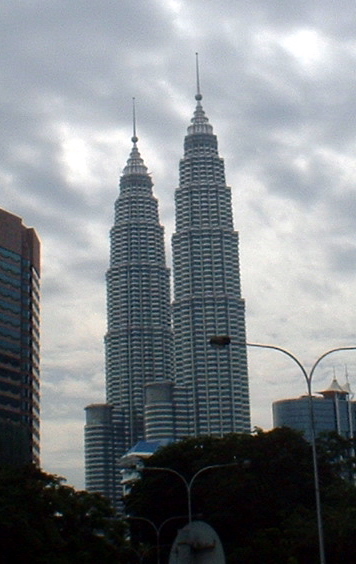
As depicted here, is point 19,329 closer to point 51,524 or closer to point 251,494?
point 251,494

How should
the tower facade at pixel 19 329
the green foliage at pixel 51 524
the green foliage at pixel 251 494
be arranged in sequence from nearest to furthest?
the green foliage at pixel 51 524 → the green foliage at pixel 251 494 → the tower facade at pixel 19 329

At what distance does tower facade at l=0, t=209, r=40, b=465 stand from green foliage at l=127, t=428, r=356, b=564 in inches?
2586

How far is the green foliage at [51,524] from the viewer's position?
48500 millimetres

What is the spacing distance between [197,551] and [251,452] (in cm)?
6769

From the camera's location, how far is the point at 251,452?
3031 inches

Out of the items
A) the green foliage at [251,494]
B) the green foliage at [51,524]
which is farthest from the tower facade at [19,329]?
the green foliage at [51,524]

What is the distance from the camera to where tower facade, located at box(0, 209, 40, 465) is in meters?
150

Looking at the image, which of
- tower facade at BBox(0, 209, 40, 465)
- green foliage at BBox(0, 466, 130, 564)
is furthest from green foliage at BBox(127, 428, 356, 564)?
tower facade at BBox(0, 209, 40, 465)

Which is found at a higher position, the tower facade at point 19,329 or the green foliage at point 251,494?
the tower facade at point 19,329

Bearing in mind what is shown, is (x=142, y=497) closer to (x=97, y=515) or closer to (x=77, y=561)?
(x=97, y=515)

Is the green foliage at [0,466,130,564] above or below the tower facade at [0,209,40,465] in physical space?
below

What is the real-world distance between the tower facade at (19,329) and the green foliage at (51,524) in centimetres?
8647

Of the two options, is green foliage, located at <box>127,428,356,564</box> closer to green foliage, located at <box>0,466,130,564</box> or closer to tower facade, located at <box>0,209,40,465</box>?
green foliage, located at <box>0,466,130,564</box>

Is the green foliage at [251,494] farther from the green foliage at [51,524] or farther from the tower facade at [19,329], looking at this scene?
the tower facade at [19,329]
